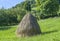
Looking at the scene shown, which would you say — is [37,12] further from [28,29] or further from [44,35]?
[44,35]

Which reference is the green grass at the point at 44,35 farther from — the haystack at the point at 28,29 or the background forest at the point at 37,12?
the background forest at the point at 37,12

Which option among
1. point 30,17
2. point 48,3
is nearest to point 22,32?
point 30,17

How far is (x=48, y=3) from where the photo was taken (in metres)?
49.8

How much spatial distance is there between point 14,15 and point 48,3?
27.7 metres

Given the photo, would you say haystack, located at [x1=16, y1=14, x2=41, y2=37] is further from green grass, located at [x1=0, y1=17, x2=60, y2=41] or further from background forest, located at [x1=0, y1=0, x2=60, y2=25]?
background forest, located at [x1=0, y1=0, x2=60, y2=25]

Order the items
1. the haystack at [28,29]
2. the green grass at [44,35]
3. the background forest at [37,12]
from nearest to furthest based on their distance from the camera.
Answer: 1. the green grass at [44,35]
2. the haystack at [28,29]
3. the background forest at [37,12]

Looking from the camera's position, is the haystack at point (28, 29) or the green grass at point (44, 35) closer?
the green grass at point (44, 35)

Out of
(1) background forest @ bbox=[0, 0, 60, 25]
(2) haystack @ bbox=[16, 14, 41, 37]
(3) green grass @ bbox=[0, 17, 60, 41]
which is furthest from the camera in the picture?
(1) background forest @ bbox=[0, 0, 60, 25]

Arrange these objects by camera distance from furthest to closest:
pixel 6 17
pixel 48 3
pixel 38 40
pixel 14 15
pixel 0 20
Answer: pixel 14 15 → pixel 6 17 → pixel 0 20 → pixel 48 3 → pixel 38 40

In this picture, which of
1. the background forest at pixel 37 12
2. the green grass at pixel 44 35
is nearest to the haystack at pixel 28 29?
the green grass at pixel 44 35

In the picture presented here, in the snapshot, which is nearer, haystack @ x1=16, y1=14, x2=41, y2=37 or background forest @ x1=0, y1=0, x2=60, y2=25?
haystack @ x1=16, y1=14, x2=41, y2=37

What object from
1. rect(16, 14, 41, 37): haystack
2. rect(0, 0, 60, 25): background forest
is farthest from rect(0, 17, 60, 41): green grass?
rect(0, 0, 60, 25): background forest

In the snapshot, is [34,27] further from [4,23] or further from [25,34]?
[4,23]

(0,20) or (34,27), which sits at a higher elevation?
(34,27)
